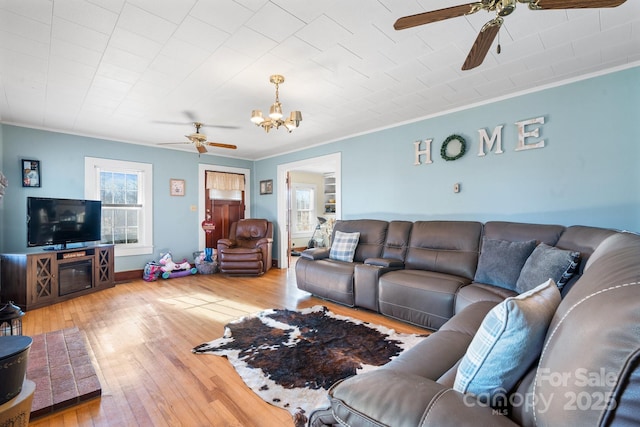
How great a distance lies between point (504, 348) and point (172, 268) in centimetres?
557

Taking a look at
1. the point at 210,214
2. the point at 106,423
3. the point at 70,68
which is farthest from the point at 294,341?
the point at 210,214

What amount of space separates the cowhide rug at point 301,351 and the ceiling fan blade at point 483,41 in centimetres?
227

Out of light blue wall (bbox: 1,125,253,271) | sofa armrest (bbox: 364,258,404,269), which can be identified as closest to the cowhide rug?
sofa armrest (bbox: 364,258,404,269)

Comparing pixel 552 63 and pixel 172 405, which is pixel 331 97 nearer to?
pixel 552 63

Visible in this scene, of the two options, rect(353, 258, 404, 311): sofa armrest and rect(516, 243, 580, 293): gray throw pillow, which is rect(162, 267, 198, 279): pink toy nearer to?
rect(353, 258, 404, 311): sofa armrest

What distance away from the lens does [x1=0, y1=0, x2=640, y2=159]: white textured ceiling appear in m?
1.91

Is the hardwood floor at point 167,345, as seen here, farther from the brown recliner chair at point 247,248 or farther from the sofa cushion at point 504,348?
the sofa cushion at point 504,348

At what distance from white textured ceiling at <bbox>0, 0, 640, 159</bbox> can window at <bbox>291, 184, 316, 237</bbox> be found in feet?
15.2

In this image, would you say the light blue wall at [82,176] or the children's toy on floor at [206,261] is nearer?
the light blue wall at [82,176]

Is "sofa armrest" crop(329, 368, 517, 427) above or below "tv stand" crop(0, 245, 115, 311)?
above

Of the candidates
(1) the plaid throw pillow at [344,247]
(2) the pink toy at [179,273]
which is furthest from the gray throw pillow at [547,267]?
(2) the pink toy at [179,273]

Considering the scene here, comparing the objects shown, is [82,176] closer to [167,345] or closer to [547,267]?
[167,345]

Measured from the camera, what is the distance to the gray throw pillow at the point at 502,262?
259 centimetres

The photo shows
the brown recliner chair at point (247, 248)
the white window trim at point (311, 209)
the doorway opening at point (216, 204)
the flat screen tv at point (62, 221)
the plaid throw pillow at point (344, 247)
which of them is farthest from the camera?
the white window trim at point (311, 209)
